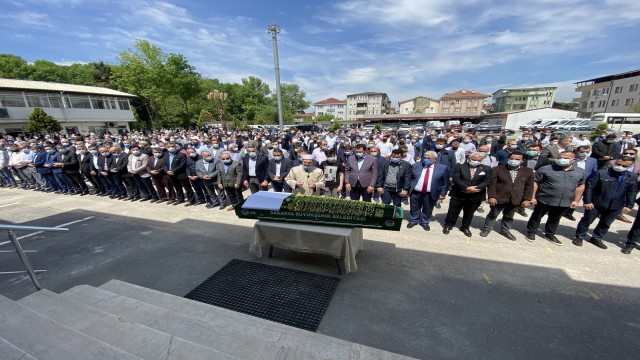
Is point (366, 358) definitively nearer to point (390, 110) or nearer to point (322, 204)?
point (322, 204)

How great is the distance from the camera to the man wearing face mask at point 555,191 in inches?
181

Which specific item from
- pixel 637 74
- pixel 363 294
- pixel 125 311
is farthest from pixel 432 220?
pixel 637 74

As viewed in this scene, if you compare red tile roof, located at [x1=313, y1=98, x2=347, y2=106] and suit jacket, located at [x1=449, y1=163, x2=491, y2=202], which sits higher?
red tile roof, located at [x1=313, y1=98, x2=347, y2=106]

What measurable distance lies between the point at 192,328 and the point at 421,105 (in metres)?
93.2

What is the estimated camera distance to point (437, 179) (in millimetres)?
5328

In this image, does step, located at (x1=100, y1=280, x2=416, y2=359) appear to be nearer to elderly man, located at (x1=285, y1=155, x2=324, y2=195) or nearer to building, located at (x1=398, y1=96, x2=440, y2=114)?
elderly man, located at (x1=285, y1=155, x2=324, y2=195)

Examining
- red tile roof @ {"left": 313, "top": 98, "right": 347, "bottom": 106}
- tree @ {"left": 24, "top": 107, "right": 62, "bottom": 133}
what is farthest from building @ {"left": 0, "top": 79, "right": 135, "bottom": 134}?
red tile roof @ {"left": 313, "top": 98, "right": 347, "bottom": 106}

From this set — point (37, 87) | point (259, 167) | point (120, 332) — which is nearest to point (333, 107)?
point (37, 87)

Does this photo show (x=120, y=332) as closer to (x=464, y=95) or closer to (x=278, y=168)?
(x=278, y=168)

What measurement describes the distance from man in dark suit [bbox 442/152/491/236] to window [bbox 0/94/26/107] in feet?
128

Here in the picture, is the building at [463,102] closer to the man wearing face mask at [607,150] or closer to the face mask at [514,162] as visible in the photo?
the man wearing face mask at [607,150]

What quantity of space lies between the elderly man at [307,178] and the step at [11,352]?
14.8 feet

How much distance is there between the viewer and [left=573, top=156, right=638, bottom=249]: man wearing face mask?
4320 millimetres

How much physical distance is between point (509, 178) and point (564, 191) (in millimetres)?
880
